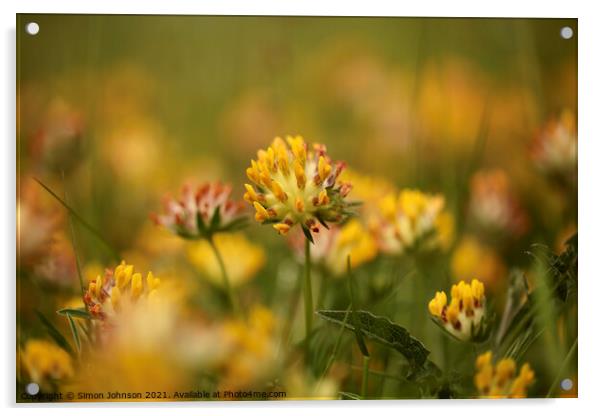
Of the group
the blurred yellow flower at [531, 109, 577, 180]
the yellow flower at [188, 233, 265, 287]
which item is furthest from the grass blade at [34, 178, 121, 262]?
the blurred yellow flower at [531, 109, 577, 180]

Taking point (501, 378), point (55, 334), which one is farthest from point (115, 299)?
point (501, 378)

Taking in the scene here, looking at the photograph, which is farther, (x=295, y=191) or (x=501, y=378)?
(x=501, y=378)

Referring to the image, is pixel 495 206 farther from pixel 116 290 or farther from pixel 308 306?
pixel 116 290

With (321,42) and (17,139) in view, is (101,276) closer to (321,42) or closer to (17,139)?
(17,139)

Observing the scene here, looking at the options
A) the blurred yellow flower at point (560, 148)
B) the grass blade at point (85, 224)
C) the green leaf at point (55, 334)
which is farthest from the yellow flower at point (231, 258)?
the blurred yellow flower at point (560, 148)

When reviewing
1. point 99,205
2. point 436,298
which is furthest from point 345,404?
point 99,205

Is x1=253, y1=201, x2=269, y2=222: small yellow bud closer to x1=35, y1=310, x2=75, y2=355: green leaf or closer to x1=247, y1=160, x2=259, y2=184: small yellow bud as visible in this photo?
x1=247, y1=160, x2=259, y2=184: small yellow bud
